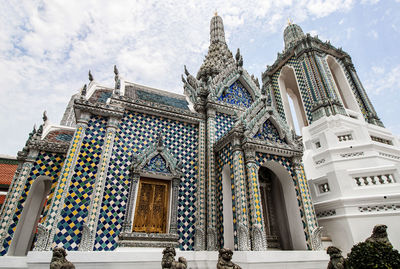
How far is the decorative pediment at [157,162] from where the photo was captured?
293 inches

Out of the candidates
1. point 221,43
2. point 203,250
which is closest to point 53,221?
Result: point 203,250

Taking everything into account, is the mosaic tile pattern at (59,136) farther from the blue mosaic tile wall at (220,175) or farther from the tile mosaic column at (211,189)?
the blue mosaic tile wall at (220,175)

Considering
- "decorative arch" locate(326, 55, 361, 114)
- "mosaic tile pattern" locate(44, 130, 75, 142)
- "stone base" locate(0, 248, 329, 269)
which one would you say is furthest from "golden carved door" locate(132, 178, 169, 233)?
"decorative arch" locate(326, 55, 361, 114)

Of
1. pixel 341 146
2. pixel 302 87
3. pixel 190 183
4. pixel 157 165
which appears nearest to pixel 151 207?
pixel 157 165

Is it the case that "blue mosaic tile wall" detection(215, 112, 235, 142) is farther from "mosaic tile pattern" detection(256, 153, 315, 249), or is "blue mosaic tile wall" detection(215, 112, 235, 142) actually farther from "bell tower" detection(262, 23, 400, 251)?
"bell tower" detection(262, 23, 400, 251)

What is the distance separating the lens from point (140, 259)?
19.8ft

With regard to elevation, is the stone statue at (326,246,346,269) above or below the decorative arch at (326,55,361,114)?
below

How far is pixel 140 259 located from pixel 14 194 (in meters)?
4.29

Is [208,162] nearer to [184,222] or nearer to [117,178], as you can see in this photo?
[184,222]

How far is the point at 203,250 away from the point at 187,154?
326 cm

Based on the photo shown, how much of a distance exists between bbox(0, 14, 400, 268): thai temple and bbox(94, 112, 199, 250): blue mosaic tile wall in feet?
0.11

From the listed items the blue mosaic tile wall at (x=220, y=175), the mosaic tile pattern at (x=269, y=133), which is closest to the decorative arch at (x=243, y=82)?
the mosaic tile pattern at (x=269, y=133)

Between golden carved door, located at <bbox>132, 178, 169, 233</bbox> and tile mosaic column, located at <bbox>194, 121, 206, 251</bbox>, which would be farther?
tile mosaic column, located at <bbox>194, 121, 206, 251</bbox>

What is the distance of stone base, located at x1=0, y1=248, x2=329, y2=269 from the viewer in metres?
5.53
